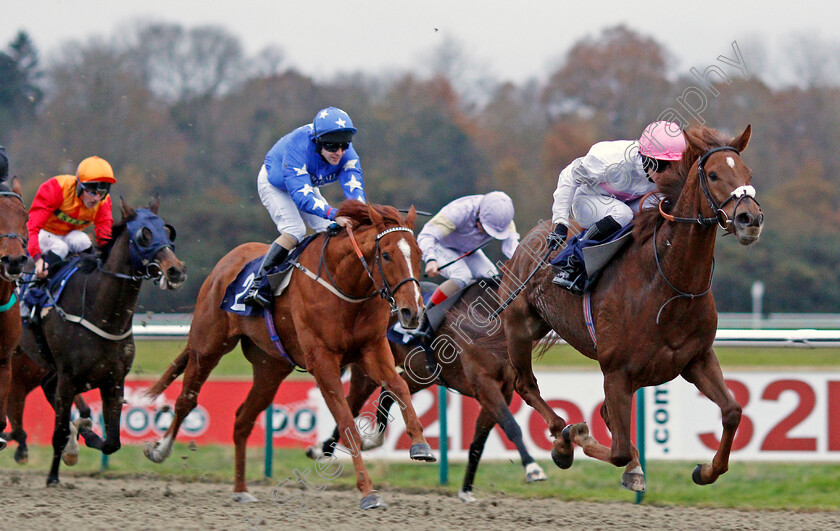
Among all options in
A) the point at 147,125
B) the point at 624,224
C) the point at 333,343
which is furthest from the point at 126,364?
the point at 147,125

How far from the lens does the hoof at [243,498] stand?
6.65 meters

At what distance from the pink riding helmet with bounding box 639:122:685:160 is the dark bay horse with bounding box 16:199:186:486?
3.15 meters

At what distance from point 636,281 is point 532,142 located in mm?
24201

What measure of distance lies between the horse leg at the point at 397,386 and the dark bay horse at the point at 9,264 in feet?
6.98

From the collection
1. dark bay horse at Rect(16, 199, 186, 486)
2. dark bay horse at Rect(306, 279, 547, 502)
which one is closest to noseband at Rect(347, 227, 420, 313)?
dark bay horse at Rect(306, 279, 547, 502)

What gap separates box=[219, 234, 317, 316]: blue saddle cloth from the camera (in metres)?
6.31

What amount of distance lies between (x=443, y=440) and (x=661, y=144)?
127 inches

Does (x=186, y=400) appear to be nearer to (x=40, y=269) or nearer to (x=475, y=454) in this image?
(x=40, y=269)

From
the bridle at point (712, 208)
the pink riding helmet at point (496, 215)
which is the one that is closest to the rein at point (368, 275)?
the bridle at point (712, 208)

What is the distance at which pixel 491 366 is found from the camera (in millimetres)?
6688

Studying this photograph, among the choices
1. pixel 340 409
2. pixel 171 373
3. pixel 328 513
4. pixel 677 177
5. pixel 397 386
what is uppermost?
pixel 677 177

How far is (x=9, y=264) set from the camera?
19.3 ft

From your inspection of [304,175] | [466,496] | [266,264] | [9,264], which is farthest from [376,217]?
[466,496]

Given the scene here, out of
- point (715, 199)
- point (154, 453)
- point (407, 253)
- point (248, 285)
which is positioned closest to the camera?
point (715, 199)
